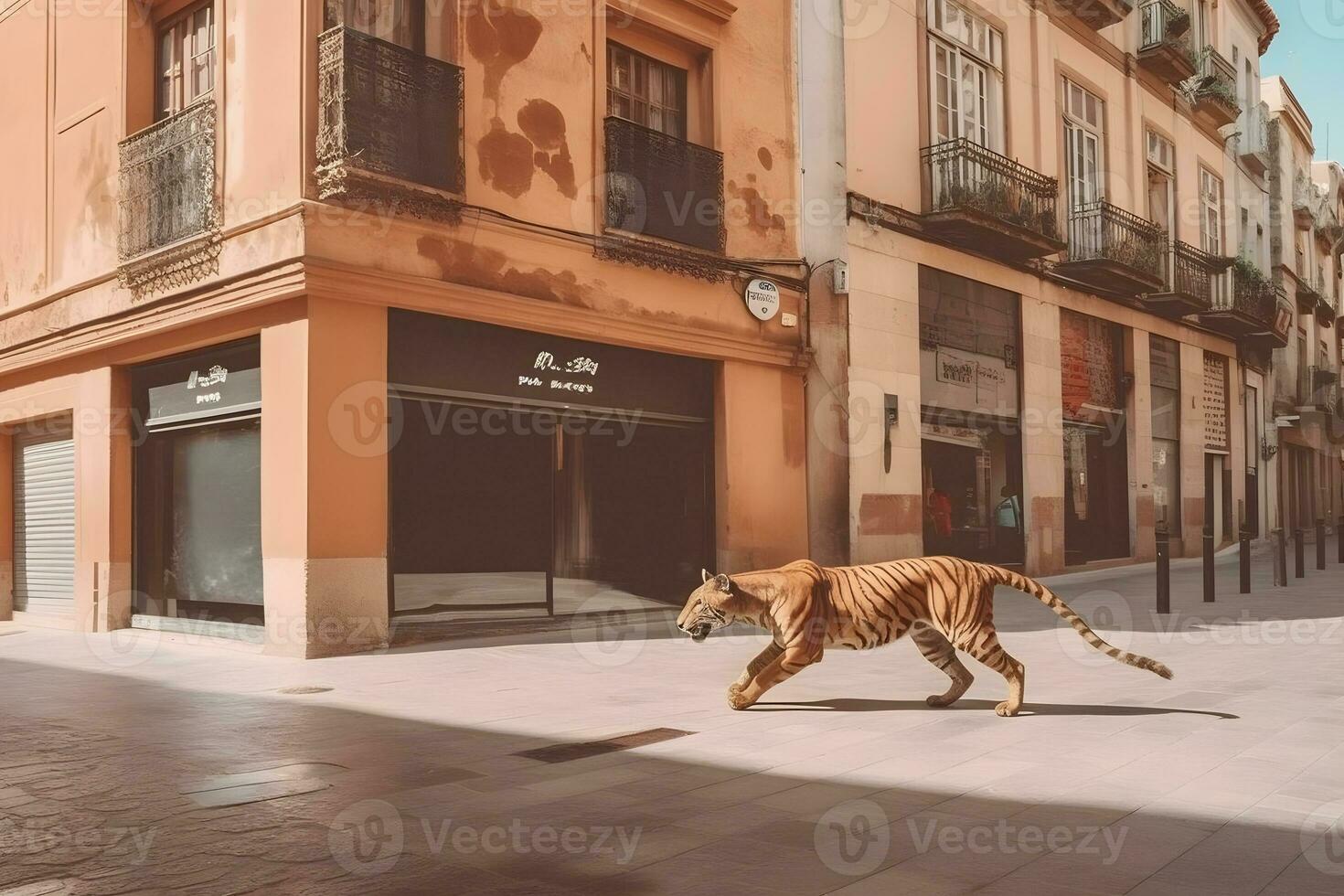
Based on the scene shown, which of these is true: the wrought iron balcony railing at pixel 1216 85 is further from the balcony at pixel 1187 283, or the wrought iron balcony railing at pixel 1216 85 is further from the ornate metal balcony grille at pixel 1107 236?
the ornate metal balcony grille at pixel 1107 236

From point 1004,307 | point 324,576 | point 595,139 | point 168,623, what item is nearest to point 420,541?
point 324,576

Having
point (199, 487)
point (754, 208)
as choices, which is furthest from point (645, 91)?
point (199, 487)

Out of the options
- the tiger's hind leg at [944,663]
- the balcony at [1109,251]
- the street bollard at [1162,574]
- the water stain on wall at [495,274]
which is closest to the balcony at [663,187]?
the water stain on wall at [495,274]

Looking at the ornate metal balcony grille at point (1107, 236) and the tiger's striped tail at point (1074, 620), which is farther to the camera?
the ornate metal balcony grille at point (1107, 236)

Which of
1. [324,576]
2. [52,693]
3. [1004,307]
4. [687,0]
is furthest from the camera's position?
[1004,307]

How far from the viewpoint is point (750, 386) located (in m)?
14.6

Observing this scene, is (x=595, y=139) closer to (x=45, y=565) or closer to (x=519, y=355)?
(x=519, y=355)

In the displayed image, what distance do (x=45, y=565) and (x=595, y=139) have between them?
8.51 metres

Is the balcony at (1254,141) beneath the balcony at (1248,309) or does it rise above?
above

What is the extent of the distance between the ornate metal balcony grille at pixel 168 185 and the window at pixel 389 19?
1704mm

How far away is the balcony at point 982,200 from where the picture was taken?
55.1 ft

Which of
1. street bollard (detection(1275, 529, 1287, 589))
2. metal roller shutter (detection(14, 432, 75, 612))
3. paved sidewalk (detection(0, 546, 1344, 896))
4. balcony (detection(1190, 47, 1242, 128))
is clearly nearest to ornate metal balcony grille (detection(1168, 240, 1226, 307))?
balcony (detection(1190, 47, 1242, 128))

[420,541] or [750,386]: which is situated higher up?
[750,386]

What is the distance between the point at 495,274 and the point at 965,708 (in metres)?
6.60
